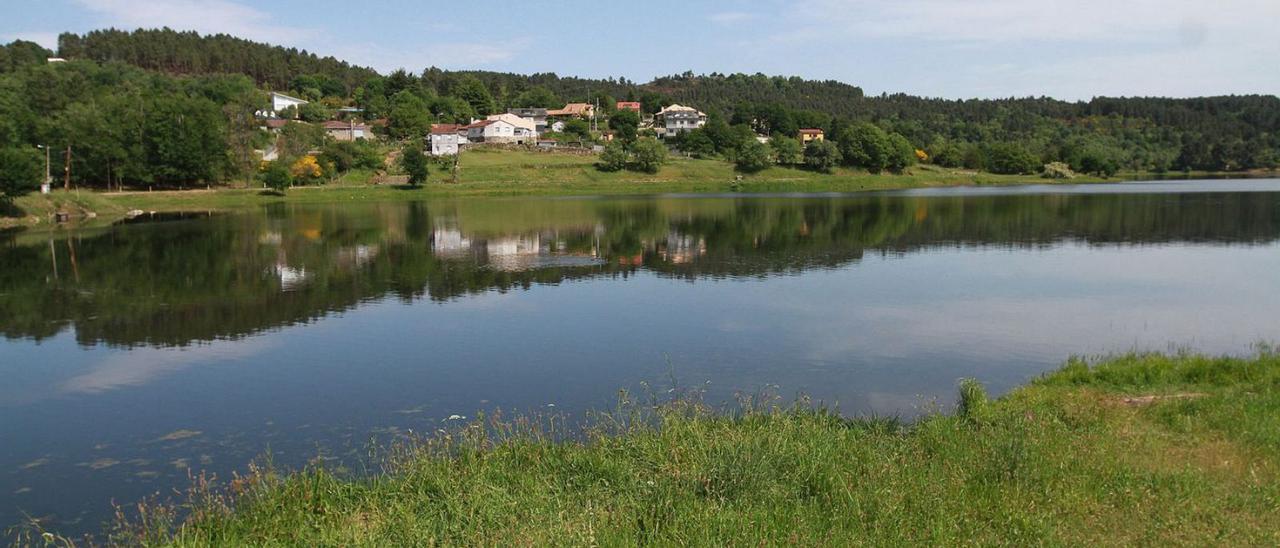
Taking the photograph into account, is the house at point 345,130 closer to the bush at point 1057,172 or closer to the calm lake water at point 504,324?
the calm lake water at point 504,324

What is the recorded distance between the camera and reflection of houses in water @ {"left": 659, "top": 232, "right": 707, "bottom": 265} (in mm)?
35309

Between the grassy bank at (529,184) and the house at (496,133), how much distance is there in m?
11.9

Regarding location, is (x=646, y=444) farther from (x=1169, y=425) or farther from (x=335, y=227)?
(x=335, y=227)

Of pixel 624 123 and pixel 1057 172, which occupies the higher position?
pixel 624 123

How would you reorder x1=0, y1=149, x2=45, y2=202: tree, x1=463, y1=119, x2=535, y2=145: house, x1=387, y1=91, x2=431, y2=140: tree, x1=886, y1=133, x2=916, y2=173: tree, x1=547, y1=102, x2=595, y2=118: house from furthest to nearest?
1. x1=547, y1=102, x2=595, y2=118: house
2. x1=463, y1=119, x2=535, y2=145: house
3. x1=387, y1=91, x2=431, y2=140: tree
4. x1=886, y1=133, x2=916, y2=173: tree
5. x1=0, y1=149, x2=45, y2=202: tree

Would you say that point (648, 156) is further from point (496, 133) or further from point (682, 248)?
point (682, 248)

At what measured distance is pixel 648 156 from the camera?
324 ft

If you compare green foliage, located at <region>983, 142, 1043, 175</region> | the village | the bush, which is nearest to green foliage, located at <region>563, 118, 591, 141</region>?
the village

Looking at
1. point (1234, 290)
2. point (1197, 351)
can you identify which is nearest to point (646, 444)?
point (1197, 351)

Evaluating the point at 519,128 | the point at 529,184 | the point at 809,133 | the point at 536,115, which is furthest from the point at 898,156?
the point at 536,115

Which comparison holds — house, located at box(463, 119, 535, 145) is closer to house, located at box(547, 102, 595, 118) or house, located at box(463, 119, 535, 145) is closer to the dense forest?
the dense forest

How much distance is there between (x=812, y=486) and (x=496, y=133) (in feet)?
386

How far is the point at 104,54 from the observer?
187500 millimetres

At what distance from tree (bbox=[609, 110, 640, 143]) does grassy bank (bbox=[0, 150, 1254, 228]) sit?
81.1 feet
